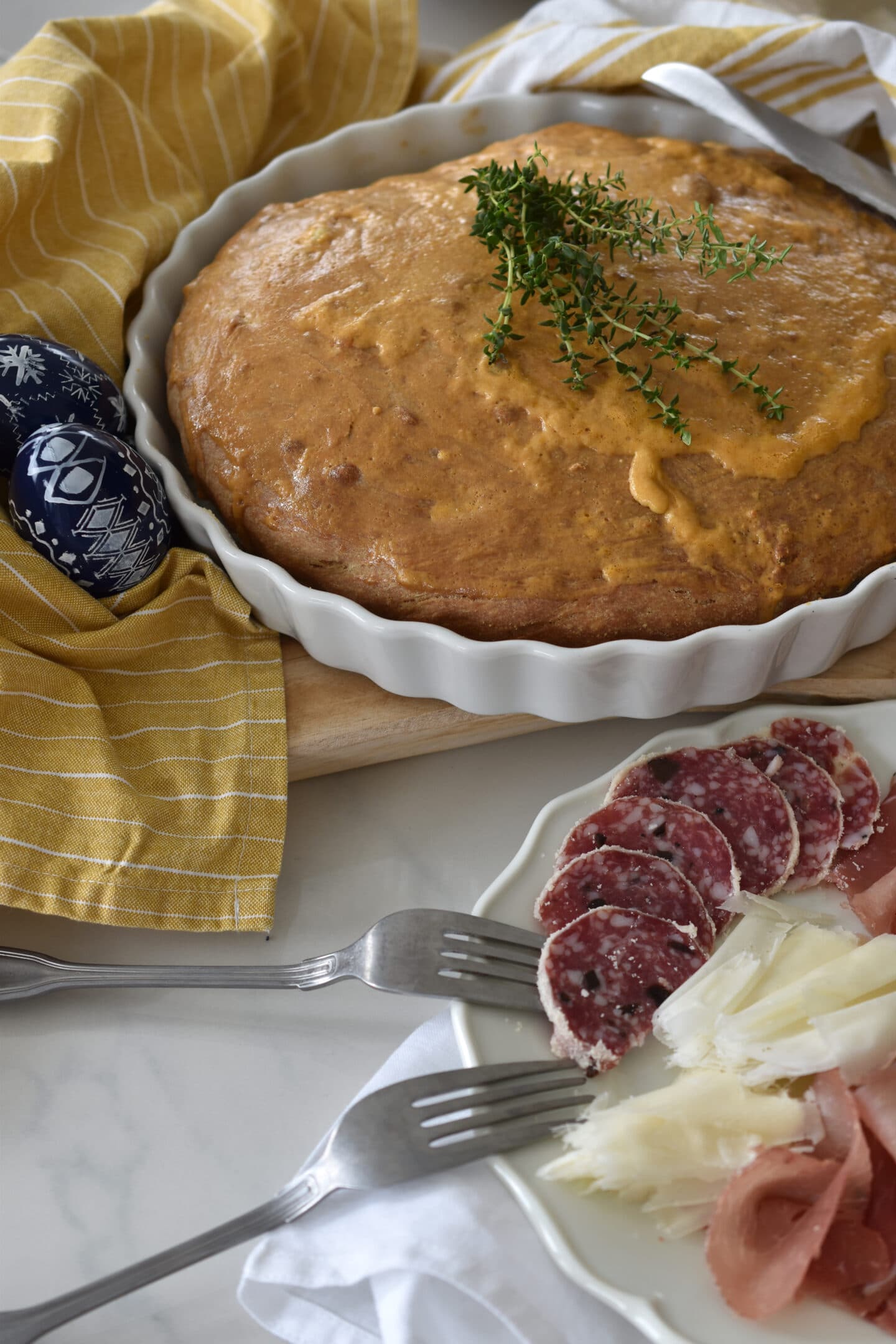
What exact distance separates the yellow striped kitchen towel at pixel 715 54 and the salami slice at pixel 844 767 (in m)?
1.38

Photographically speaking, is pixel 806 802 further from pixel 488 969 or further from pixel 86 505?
pixel 86 505

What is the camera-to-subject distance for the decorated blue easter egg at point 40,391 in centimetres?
196

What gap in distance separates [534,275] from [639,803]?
0.90 meters

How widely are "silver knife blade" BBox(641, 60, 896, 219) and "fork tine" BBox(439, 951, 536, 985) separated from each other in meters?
1.73

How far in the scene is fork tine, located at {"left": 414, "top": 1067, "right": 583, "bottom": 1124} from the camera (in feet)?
4.77

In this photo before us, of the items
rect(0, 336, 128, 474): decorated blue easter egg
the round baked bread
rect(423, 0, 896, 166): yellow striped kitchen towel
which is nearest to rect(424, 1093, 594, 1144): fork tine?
the round baked bread

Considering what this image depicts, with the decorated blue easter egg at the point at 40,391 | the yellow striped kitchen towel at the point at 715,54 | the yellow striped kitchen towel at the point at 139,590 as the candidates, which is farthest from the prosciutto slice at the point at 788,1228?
the yellow striped kitchen towel at the point at 715,54

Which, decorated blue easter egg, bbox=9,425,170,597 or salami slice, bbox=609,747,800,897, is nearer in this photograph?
salami slice, bbox=609,747,800,897

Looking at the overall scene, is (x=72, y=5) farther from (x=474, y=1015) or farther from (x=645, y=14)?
(x=474, y=1015)

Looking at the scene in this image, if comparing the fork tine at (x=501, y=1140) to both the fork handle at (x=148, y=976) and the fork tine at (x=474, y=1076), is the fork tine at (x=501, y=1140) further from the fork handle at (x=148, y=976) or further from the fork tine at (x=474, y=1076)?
the fork handle at (x=148, y=976)

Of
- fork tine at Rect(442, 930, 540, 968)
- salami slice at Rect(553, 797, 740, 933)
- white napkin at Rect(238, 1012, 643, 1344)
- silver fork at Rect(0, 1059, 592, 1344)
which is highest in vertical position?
salami slice at Rect(553, 797, 740, 933)

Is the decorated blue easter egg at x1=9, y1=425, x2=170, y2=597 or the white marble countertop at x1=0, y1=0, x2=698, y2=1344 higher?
the decorated blue easter egg at x1=9, y1=425, x2=170, y2=597

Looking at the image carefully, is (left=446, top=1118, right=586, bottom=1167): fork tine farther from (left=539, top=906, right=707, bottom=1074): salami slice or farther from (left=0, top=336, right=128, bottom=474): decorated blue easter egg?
(left=0, top=336, right=128, bottom=474): decorated blue easter egg


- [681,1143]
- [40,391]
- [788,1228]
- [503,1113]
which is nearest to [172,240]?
[40,391]
